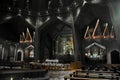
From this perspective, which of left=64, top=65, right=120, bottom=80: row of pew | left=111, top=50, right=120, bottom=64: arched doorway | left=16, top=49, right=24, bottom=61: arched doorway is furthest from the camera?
left=16, top=49, right=24, bottom=61: arched doorway

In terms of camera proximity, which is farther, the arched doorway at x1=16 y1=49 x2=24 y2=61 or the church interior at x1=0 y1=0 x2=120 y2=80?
the arched doorway at x1=16 y1=49 x2=24 y2=61

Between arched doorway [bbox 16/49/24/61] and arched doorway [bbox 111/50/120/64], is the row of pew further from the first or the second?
arched doorway [bbox 16/49/24/61]

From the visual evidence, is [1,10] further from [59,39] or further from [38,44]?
[59,39]

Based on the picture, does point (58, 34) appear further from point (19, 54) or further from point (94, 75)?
point (94, 75)

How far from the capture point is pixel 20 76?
7504 millimetres

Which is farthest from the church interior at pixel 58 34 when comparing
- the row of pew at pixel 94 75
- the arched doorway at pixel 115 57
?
the row of pew at pixel 94 75

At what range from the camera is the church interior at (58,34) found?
19516 millimetres

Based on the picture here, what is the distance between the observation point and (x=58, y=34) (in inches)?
1021

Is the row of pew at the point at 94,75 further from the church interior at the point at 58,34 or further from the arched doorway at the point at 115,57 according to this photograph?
the arched doorway at the point at 115,57

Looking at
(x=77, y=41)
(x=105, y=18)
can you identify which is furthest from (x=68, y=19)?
(x=105, y=18)

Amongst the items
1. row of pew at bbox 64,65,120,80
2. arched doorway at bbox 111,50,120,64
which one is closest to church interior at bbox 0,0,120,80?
arched doorway at bbox 111,50,120,64

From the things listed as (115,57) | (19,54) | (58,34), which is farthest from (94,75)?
(19,54)

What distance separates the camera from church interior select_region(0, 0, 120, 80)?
19516 mm

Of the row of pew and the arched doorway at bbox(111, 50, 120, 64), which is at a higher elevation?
the arched doorway at bbox(111, 50, 120, 64)
